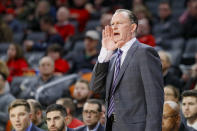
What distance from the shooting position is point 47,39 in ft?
31.5

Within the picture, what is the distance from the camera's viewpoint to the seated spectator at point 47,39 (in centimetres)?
940

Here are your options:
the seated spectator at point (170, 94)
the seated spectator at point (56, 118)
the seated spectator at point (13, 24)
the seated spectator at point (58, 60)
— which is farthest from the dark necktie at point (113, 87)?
the seated spectator at point (13, 24)

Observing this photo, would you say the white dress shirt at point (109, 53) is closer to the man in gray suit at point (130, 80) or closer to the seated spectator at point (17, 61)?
the man in gray suit at point (130, 80)

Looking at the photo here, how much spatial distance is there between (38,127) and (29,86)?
215 cm

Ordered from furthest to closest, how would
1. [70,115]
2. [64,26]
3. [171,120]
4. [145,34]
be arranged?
[64,26] → [145,34] → [70,115] → [171,120]

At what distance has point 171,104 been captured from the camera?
494cm

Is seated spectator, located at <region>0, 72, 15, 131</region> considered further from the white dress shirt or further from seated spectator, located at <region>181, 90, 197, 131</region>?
the white dress shirt

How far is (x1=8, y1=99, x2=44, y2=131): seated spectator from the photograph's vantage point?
5.23m

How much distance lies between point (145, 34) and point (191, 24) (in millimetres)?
1160

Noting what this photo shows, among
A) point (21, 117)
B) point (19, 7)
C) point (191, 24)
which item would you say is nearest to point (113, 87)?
point (21, 117)

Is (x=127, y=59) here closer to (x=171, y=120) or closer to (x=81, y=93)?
(x=171, y=120)

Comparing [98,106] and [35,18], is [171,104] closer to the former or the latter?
[98,106]

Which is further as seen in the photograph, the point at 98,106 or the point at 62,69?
the point at 62,69

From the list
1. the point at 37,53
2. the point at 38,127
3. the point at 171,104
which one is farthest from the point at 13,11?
the point at 171,104
